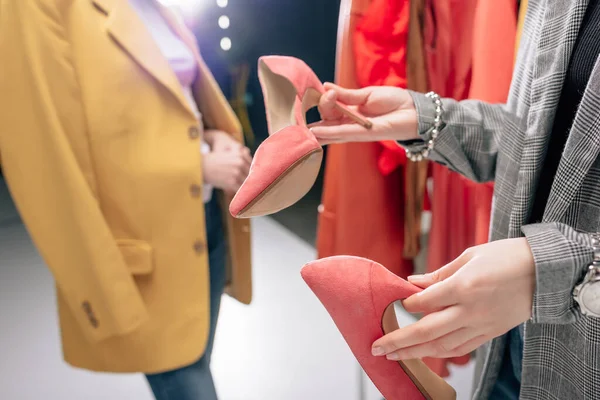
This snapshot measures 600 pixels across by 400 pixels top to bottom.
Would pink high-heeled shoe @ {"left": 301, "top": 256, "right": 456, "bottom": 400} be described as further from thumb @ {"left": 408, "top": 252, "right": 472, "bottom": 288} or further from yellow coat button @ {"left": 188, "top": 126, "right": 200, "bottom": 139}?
yellow coat button @ {"left": 188, "top": 126, "right": 200, "bottom": 139}

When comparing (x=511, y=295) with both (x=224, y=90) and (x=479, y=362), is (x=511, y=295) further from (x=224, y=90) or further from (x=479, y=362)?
Result: (x=224, y=90)

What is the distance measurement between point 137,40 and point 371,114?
34 centimetres

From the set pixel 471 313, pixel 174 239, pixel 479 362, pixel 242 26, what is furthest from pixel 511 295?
pixel 242 26

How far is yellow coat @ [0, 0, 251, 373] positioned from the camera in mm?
586

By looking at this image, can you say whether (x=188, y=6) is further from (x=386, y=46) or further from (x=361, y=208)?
(x=361, y=208)

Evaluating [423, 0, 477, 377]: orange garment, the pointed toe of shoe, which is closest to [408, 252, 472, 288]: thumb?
the pointed toe of shoe

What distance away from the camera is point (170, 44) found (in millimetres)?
681

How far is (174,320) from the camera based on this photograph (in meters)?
0.73

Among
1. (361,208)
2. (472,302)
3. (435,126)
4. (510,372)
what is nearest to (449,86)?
(361,208)

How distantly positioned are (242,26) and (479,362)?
0.60 metres

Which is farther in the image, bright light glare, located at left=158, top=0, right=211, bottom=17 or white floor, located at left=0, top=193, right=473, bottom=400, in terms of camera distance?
white floor, located at left=0, top=193, right=473, bottom=400

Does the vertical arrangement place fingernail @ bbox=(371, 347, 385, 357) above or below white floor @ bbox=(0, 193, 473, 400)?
above

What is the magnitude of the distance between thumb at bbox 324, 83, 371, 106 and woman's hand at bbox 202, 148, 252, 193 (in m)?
0.26

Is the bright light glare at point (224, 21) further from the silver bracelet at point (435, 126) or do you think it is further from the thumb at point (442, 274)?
the thumb at point (442, 274)
